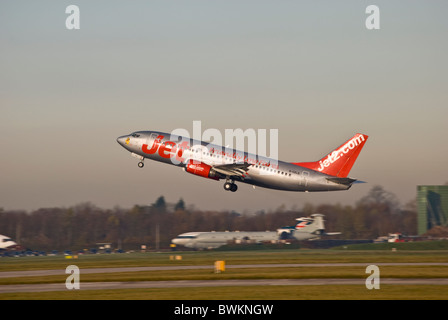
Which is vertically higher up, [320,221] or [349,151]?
[349,151]

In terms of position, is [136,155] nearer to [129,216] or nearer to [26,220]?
[129,216]

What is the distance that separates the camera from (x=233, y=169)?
7438cm

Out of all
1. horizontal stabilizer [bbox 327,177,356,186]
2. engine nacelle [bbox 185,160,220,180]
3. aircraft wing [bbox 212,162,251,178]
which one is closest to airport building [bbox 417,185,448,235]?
horizontal stabilizer [bbox 327,177,356,186]

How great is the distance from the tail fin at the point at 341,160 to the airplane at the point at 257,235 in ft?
124

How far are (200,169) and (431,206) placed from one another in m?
102

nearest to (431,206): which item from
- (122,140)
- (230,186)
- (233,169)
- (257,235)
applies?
(257,235)

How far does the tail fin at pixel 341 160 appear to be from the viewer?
75312 millimetres

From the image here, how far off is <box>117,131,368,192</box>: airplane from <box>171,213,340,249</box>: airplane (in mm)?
36021

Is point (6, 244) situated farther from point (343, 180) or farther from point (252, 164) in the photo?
point (343, 180)

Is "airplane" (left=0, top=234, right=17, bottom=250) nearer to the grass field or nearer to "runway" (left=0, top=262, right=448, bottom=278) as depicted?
the grass field
